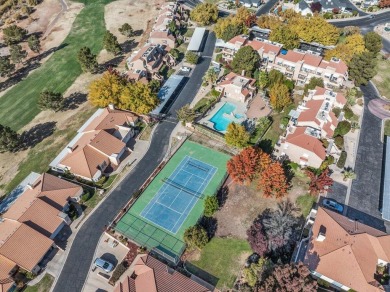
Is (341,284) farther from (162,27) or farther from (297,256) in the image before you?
(162,27)

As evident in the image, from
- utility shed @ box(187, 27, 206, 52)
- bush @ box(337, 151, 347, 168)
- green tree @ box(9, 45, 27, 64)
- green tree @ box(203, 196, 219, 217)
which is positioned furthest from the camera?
utility shed @ box(187, 27, 206, 52)

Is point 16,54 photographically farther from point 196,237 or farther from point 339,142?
point 339,142

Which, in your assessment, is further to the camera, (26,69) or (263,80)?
(26,69)

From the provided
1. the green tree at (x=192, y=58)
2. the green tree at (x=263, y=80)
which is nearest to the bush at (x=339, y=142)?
the green tree at (x=263, y=80)

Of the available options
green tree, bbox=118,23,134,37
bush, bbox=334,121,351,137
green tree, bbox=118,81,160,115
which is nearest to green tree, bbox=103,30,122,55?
green tree, bbox=118,23,134,37

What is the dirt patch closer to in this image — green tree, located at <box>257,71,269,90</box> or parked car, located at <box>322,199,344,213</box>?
parked car, located at <box>322,199,344,213</box>

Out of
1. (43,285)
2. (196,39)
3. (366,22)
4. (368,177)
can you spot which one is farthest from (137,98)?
(366,22)
